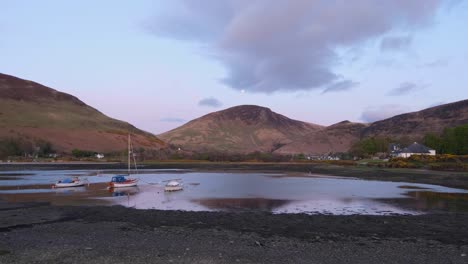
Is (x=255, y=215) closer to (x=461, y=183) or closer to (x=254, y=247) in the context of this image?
(x=254, y=247)

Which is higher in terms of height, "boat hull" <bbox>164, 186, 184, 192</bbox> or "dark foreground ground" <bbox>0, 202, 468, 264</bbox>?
"boat hull" <bbox>164, 186, 184, 192</bbox>

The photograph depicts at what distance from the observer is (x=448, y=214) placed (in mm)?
27703

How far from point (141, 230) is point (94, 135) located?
595ft

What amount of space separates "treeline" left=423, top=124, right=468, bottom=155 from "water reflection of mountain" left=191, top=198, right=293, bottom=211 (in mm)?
76191

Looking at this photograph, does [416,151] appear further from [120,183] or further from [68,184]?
[68,184]

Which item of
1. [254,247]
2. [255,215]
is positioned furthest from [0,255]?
[255,215]

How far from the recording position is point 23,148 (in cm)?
14975

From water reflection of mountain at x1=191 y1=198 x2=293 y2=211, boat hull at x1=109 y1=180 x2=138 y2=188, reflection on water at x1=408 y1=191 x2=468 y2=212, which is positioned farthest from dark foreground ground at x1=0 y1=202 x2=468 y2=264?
boat hull at x1=109 y1=180 x2=138 y2=188

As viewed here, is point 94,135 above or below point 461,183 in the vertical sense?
above

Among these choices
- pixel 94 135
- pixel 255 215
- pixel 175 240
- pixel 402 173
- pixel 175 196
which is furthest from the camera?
pixel 94 135

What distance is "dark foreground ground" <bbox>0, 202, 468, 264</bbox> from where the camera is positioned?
15.6 meters

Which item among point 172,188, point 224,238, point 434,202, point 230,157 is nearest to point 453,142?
point 230,157

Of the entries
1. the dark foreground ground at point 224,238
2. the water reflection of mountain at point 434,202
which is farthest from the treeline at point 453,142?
the dark foreground ground at point 224,238

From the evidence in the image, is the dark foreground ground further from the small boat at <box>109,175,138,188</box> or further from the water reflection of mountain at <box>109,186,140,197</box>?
the small boat at <box>109,175,138,188</box>
